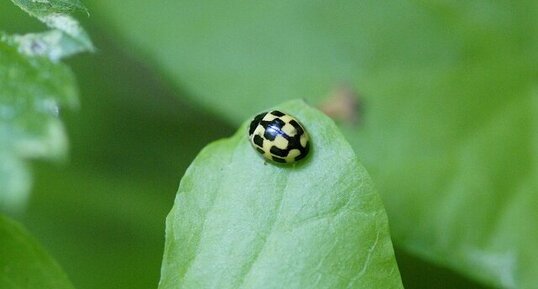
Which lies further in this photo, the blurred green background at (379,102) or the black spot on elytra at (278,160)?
the blurred green background at (379,102)

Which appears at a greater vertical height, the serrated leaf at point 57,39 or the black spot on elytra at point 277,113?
the serrated leaf at point 57,39

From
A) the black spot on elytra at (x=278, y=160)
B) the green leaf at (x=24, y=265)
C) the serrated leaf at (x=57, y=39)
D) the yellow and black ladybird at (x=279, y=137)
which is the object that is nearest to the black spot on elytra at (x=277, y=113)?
the yellow and black ladybird at (x=279, y=137)

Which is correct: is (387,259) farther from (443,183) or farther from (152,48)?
(152,48)

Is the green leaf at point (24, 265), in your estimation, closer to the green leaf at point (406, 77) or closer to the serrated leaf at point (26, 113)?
the serrated leaf at point (26, 113)

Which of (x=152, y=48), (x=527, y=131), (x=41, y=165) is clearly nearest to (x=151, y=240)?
(x=41, y=165)

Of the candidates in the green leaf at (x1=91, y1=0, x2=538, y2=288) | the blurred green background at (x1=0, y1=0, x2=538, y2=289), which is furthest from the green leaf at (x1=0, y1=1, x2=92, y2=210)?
the green leaf at (x1=91, y1=0, x2=538, y2=288)

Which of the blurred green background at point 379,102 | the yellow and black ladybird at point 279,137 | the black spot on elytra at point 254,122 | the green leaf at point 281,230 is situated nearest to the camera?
the green leaf at point 281,230
